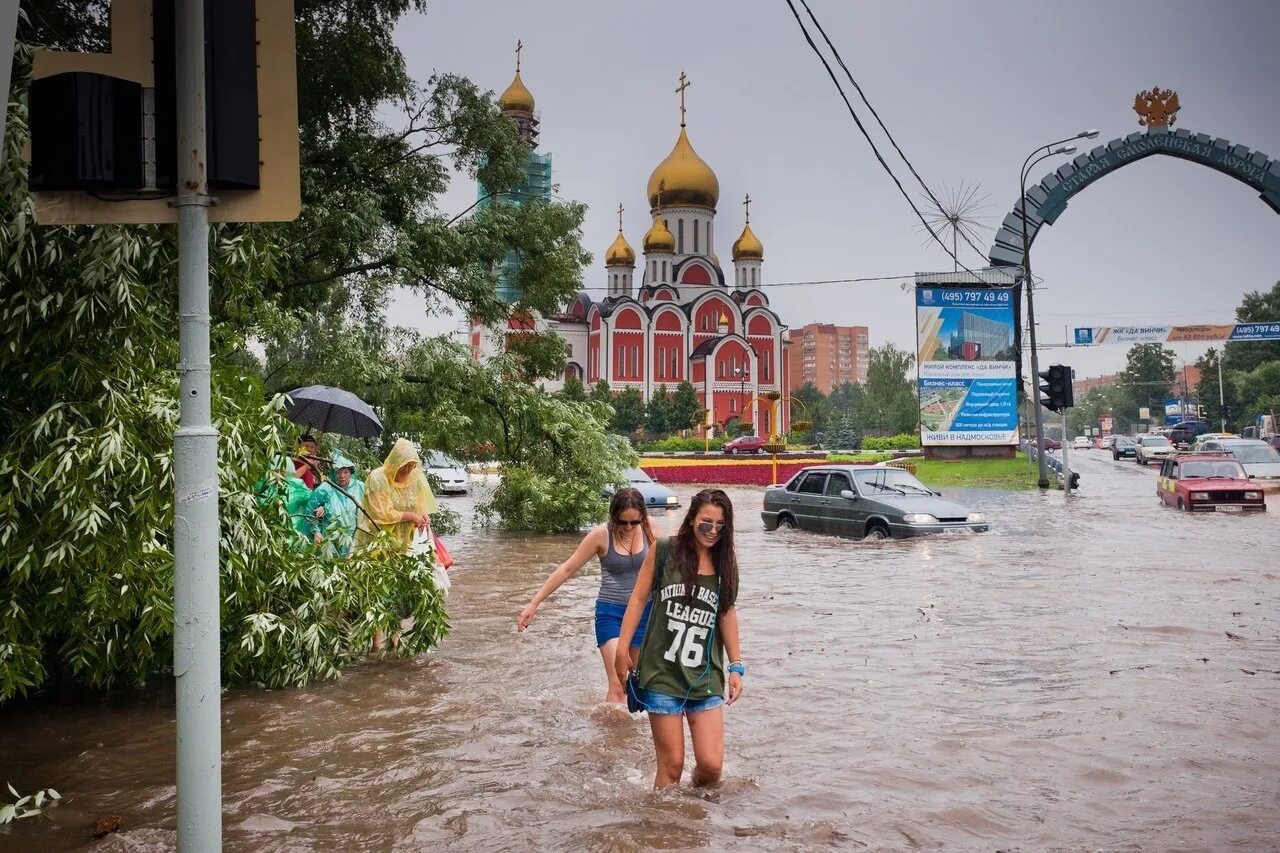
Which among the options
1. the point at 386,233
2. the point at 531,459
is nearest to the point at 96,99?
the point at 386,233

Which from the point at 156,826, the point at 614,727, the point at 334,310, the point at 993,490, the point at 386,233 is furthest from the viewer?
the point at 993,490

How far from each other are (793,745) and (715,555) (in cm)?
226

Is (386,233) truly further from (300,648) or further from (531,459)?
(300,648)

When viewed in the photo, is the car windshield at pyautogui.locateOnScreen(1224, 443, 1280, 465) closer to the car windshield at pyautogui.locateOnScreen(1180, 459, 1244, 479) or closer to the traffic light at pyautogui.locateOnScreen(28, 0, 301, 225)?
the car windshield at pyautogui.locateOnScreen(1180, 459, 1244, 479)

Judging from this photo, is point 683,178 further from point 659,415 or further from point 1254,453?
point 1254,453

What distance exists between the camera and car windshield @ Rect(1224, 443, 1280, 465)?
36.2m

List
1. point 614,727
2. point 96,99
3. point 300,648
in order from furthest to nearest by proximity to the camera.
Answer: point 300,648, point 614,727, point 96,99

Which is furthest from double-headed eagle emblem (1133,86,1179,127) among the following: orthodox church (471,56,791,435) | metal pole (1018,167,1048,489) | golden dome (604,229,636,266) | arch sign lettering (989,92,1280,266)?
golden dome (604,229,636,266)

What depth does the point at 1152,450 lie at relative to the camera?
58031mm

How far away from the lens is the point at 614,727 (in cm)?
751

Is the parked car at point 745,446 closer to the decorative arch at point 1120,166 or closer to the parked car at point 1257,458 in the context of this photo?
the decorative arch at point 1120,166

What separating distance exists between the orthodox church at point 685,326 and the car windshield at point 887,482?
61.7m

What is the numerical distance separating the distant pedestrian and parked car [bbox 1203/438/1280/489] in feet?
106

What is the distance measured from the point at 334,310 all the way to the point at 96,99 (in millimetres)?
16207
